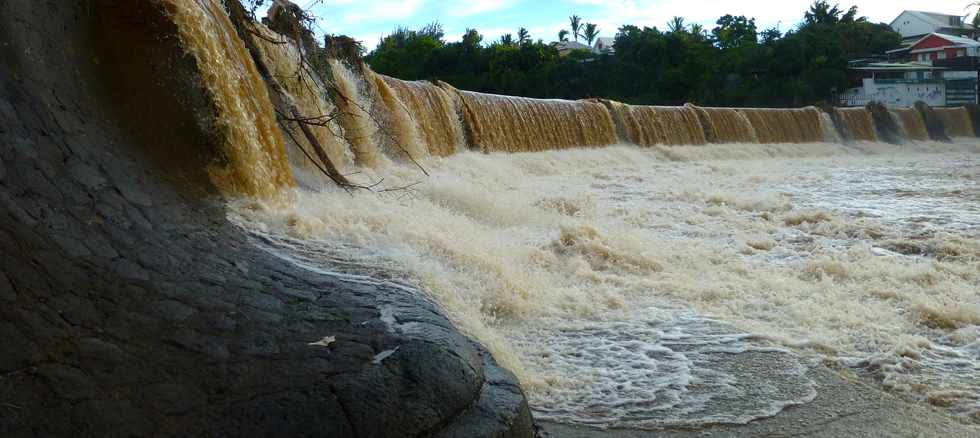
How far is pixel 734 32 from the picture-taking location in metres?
53.0

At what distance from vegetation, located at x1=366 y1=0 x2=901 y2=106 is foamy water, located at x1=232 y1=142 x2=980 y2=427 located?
31452 mm

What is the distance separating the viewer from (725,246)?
8.18m

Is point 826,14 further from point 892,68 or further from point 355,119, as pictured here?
point 355,119

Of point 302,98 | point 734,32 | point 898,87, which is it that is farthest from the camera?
point 734,32

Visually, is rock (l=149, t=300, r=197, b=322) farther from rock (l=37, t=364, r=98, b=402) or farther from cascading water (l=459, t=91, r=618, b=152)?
cascading water (l=459, t=91, r=618, b=152)

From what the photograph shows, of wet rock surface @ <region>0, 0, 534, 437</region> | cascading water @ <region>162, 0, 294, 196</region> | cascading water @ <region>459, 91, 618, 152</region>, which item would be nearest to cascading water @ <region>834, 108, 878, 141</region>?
cascading water @ <region>459, 91, 618, 152</region>

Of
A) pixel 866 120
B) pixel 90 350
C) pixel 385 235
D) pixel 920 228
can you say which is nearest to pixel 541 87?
pixel 866 120

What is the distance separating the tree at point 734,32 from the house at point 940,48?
881 cm

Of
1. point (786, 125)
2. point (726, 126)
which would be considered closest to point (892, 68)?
point (786, 125)

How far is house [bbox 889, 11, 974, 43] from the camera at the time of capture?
55.7 m

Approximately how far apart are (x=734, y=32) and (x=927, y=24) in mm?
14173

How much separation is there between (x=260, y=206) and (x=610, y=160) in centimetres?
1297

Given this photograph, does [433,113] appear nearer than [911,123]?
Answer: Yes

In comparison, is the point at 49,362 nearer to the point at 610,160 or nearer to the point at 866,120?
the point at 610,160
